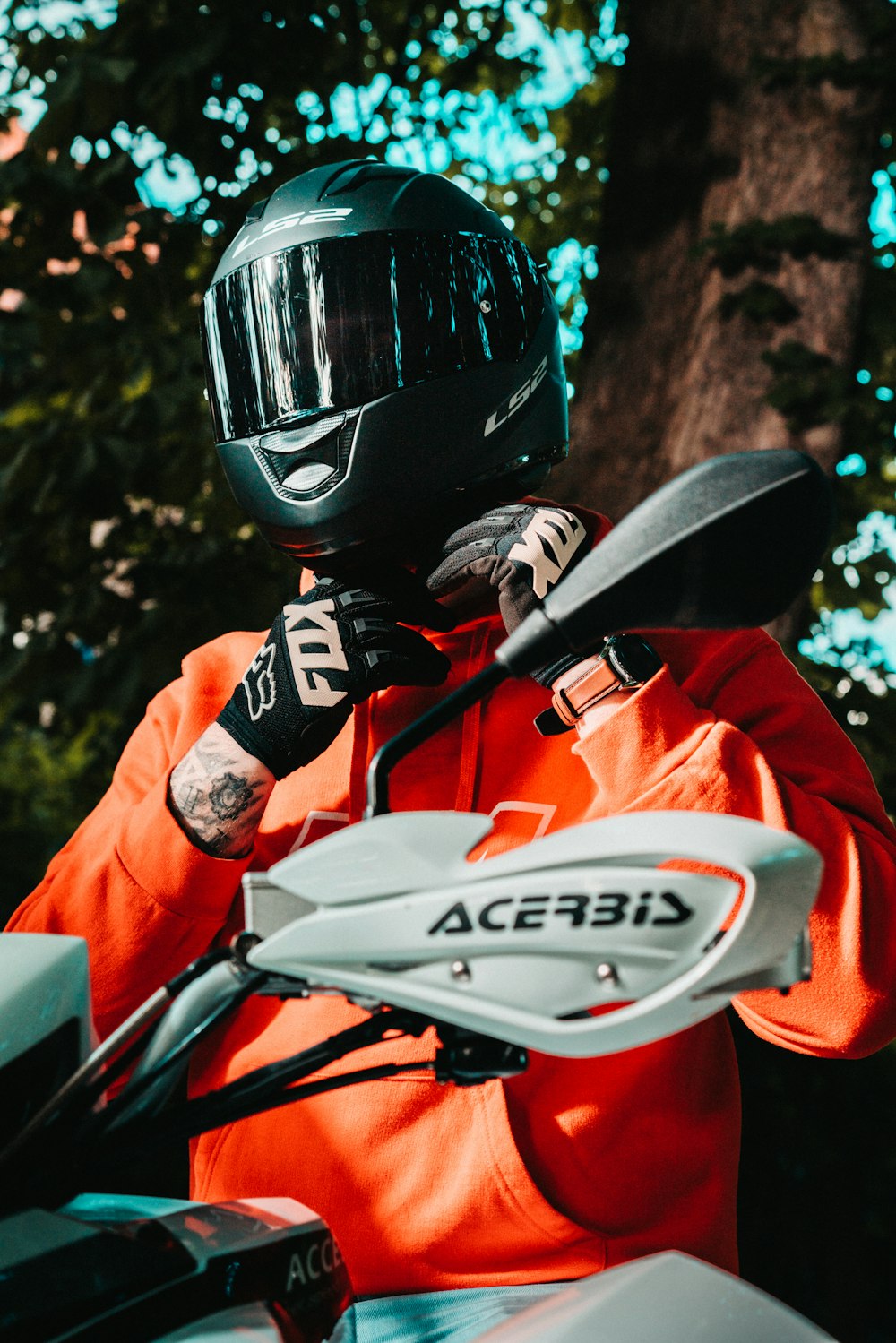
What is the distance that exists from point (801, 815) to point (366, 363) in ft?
2.72

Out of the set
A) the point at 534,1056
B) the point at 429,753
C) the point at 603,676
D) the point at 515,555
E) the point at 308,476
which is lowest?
the point at 534,1056

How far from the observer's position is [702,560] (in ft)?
2.48

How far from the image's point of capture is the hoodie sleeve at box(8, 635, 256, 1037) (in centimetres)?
145

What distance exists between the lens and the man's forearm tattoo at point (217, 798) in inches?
55.2

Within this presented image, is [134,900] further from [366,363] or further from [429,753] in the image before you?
[366,363]

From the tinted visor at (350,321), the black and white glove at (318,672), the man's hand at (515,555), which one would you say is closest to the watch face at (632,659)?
the man's hand at (515,555)

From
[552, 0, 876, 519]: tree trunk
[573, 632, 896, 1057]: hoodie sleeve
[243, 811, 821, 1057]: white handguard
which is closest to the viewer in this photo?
[243, 811, 821, 1057]: white handguard

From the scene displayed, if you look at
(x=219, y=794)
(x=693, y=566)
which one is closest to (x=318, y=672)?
(x=219, y=794)

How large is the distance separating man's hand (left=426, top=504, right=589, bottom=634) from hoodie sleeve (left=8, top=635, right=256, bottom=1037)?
1.49 feet

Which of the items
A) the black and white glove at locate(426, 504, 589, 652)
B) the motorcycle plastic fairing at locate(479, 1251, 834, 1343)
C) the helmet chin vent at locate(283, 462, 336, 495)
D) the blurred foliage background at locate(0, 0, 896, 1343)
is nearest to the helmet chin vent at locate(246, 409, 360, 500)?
the helmet chin vent at locate(283, 462, 336, 495)

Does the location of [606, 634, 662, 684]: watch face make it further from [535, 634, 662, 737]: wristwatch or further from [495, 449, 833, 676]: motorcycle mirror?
[495, 449, 833, 676]: motorcycle mirror

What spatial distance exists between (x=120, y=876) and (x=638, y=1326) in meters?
0.89

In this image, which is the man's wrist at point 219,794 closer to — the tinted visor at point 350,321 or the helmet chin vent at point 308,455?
the helmet chin vent at point 308,455

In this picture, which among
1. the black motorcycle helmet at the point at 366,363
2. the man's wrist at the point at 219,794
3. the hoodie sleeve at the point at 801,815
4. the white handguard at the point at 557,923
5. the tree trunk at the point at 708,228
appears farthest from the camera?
the tree trunk at the point at 708,228
